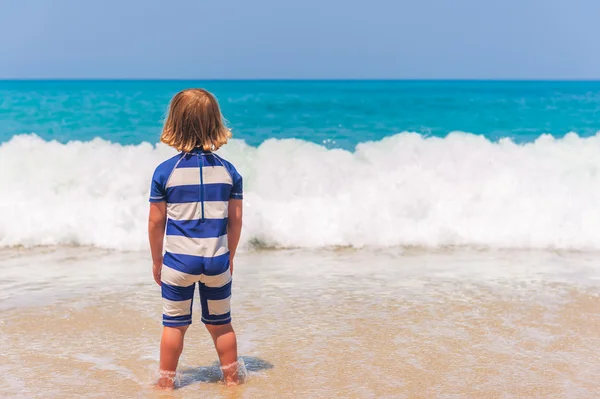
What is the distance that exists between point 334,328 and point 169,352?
1.29 m

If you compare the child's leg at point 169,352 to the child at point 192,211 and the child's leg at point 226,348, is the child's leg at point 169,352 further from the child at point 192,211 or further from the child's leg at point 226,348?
the child's leg at point 226,348

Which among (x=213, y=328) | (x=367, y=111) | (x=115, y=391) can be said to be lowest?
(x=115, y=391)

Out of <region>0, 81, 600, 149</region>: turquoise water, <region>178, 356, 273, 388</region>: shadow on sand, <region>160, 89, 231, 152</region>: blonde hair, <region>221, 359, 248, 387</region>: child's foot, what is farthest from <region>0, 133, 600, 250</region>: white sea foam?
<region>0, 81, 600, 149</region>: turquoise water

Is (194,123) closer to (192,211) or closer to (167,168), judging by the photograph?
(167,168)

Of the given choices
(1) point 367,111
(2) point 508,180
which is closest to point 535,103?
(1) point 367,111

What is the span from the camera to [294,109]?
66.2ft

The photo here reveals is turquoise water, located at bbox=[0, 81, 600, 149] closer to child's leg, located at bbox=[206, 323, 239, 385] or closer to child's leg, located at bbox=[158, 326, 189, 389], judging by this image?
child's leg, located at bbox=[206, 323, 239, 385]

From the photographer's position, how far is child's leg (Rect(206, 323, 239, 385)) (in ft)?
10.8

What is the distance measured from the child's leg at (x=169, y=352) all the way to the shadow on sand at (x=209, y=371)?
106mm

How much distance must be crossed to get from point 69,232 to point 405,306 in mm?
3787

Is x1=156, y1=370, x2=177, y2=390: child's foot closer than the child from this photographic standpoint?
No

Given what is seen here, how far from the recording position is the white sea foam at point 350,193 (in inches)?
271

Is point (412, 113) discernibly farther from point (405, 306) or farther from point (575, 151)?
point (405, 306)

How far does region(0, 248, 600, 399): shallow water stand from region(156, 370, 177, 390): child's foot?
63 millimetres
